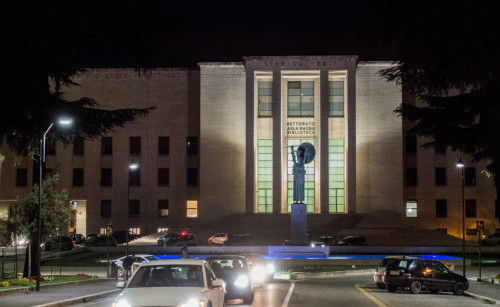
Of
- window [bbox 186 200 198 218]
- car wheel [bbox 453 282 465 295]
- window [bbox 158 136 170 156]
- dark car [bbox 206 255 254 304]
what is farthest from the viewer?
window [bbox 158 136 170 156]

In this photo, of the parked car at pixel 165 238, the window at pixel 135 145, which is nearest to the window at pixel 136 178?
the window at pixel 135 145

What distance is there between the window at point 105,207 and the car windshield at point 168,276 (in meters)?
64.5

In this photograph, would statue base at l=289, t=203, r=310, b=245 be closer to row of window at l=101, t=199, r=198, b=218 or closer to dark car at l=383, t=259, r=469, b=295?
dark car at l=383, t=259, r=469, b=295

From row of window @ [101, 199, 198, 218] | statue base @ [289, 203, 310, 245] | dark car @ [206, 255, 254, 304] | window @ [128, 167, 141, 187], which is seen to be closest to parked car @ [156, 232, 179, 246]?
row of window @ [101, 199, 198, 218]

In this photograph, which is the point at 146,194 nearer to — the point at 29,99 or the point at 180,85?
the point at 180,85

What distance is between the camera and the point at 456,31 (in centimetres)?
2055

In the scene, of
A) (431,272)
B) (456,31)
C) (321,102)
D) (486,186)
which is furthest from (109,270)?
(486,186)

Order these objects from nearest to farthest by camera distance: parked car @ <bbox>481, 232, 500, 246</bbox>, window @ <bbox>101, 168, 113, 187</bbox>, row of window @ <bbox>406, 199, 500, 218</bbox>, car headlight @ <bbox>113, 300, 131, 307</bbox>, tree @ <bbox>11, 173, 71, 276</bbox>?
1. car headlight @ <bbox>113, 300, 131, 307</bbox>
2. tree @ <bbox>11, 173, 71, 276</bbox>
3. parked car @ <bbox>481, 232, 500, 246</bbox>
4. row of window @ <bbox>406, 199, 500, 218</bbox>
5. window @ <bbox>101, 168, 113, 187</bbox>

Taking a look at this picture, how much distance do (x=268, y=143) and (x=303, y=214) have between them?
2419 centimetres

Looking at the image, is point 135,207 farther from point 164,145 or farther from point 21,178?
point 21,178

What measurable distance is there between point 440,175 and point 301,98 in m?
17.2

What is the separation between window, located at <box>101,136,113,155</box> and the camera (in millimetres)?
78250

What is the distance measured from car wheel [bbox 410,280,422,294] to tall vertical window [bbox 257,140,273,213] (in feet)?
154

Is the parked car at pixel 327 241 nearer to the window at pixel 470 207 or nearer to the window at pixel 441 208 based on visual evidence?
the window at pixel 441 208
